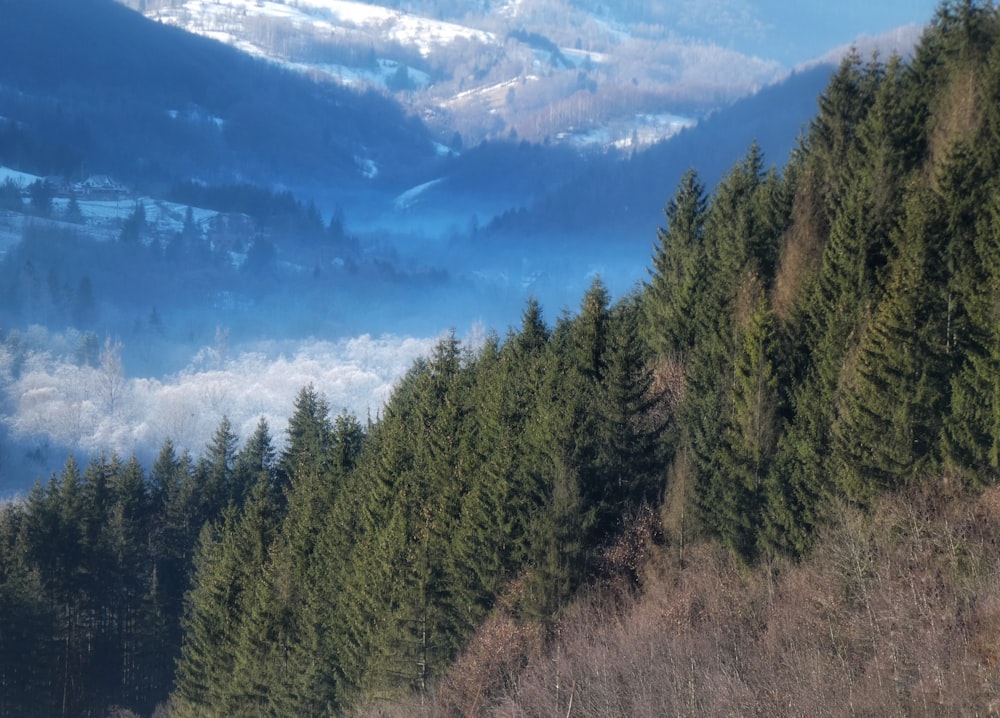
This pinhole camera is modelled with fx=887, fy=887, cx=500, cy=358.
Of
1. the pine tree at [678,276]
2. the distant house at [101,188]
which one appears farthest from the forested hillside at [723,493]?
the distant house at [101,188]

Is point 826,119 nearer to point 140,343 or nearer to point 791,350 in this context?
point 791,350

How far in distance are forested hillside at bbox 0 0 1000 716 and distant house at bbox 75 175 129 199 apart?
164 metres

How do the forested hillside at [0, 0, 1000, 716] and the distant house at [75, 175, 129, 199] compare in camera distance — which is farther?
the distant house at [75, 175, 129, 199]

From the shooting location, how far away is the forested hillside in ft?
52.4

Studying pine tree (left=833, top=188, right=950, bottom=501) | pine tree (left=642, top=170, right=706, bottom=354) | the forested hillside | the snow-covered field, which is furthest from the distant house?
pine tree (left=833, top=188, right=950, bottom=501)

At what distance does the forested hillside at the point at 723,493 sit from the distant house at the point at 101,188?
539 ft

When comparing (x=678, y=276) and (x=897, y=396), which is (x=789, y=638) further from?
(x=678, y=276)

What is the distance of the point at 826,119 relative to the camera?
100.0 feet

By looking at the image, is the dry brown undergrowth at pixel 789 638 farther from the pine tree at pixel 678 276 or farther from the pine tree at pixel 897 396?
the pine tree at pixel 678 276

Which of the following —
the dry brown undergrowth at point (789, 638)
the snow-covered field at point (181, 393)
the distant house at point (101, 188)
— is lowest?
the snow-covered field at point (181, 393)

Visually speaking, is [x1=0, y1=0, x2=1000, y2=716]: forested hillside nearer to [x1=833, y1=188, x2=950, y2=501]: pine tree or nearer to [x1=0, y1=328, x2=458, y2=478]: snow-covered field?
[x1=833, y1=188, x2=950, y2=501]: pine tree

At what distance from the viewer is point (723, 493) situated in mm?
23734

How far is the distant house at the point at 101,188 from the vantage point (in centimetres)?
17910

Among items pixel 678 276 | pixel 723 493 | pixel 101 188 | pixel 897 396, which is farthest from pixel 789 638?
pixel 101 188
